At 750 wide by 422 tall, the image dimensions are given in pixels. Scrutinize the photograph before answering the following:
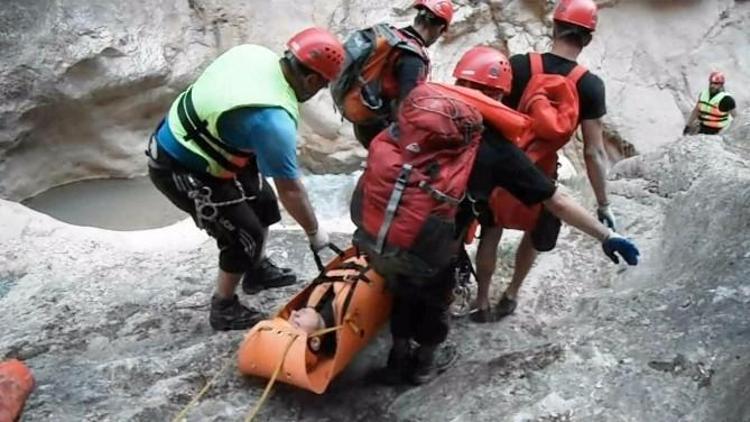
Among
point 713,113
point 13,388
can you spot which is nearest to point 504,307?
point 13,388

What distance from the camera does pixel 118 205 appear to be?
902 cm

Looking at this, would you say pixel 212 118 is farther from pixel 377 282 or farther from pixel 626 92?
pixel 626 92

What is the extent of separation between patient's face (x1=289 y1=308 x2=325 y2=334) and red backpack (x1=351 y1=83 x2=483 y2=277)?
0.52m

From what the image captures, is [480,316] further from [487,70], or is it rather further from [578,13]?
[578,13]

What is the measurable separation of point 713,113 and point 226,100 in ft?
24.7

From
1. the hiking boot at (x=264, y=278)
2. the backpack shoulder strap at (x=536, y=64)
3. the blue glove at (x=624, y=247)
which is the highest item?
the backpack shoulder strap at (x=536, y=64)

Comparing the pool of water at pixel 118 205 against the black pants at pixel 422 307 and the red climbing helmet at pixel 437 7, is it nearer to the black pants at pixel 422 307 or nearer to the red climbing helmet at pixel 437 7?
the red climbing helmet at pixel 437 7

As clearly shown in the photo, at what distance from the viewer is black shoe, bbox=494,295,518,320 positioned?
165 inches

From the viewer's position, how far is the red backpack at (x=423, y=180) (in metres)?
2.88

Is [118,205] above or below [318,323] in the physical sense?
below

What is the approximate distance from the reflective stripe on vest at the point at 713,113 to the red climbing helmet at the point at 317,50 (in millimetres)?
7134

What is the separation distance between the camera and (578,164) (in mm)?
9945

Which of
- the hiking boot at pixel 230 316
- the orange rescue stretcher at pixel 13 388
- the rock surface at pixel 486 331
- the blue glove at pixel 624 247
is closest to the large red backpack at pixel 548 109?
the blue glove at pixel 624 247

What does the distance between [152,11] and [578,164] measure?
16.4ft
